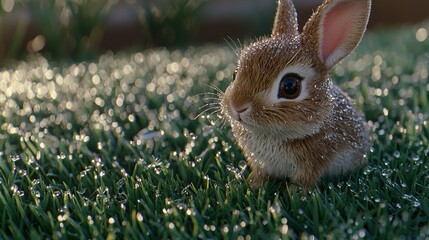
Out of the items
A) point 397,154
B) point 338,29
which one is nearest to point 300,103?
point 338,29

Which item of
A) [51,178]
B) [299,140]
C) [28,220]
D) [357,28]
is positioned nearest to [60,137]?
[51,178]

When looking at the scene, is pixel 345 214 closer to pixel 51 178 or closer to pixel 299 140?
pixel 299 140

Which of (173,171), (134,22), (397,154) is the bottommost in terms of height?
(397,154)

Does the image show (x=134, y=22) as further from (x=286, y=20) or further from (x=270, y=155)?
(x=270, y=155)

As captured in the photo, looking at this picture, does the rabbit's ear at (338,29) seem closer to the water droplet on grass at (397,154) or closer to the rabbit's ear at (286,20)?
the rabbit's ear at (286,20)

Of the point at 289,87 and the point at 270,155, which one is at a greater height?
the point at 289,87

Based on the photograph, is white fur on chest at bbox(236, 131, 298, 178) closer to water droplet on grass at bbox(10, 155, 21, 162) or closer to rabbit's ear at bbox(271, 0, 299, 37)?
rabbit's ear at bbox(271, 0, 299, 37)

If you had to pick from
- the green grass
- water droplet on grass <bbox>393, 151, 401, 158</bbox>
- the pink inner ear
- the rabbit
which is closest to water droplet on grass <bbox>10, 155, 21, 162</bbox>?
the green grass

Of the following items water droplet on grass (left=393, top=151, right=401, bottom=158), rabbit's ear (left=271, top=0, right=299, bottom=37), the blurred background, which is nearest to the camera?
rabbit's ear (left=271, top=0, right=299, bottom=37)
